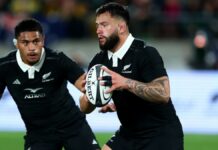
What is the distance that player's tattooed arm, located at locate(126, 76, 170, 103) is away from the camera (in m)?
6.52

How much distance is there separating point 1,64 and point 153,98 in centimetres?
191

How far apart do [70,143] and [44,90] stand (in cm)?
60

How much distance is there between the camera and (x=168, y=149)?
6895mm

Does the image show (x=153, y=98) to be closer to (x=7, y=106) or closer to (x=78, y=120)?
(x=78, y=120)

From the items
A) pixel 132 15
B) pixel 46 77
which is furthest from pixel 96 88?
pixel 132 15

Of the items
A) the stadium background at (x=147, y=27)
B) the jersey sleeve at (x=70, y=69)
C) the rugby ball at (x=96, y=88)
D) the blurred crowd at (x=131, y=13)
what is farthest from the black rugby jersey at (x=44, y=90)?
the blurred crowd at (x=131, y=13)

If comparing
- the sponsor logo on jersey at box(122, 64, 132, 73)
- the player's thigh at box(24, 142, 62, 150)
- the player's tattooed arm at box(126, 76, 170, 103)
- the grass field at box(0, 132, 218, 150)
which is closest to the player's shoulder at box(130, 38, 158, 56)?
the sponsor logo on jersey at box(122, 64, 132, 73)

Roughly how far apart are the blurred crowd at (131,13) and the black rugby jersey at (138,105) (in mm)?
9959

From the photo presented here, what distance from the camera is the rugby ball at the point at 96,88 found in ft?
22.1

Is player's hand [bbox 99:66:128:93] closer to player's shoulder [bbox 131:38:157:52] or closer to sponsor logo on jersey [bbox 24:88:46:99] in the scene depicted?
player's shoulder [bbox 131:38:157:52]

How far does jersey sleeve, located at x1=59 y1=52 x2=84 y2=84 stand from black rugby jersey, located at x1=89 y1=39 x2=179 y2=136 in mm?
636

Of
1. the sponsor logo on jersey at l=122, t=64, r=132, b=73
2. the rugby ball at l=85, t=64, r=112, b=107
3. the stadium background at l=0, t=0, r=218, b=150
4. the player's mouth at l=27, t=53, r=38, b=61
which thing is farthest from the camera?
the stadium background at l=0, t=0, r=218, b=150

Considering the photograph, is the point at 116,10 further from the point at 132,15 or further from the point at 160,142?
the point at 132,15

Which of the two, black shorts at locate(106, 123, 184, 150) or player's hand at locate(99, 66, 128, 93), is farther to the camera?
black shorts at locate(106, 123, 184, 150)
